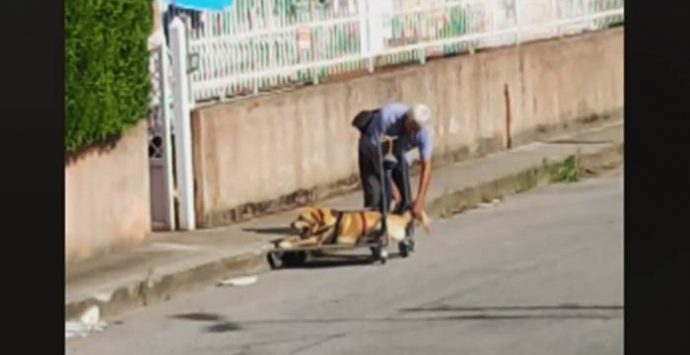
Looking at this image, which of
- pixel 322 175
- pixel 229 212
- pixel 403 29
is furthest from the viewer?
pixel 403 29

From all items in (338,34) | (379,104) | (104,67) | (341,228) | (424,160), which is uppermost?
(338,34)

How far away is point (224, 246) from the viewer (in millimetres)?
10875

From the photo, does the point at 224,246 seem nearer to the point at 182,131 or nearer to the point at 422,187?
the point at 182,131

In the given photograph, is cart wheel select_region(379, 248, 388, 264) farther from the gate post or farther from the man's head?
the gate post

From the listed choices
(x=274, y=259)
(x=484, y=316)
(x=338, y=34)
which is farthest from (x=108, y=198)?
(x=338, y=34)

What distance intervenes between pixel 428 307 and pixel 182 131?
2.64m

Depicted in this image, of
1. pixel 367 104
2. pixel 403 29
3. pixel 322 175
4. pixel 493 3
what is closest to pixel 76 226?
pixel 322 175

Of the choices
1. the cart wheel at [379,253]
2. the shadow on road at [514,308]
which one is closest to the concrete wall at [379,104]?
the cart wheel at [379,253]

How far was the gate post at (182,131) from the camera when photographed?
11.4 metres
